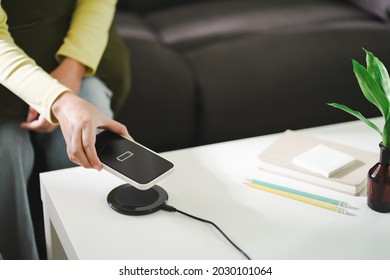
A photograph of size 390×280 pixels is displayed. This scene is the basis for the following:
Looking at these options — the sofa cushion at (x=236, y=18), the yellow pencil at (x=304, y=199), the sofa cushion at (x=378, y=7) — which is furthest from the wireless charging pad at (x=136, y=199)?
the sofa cushion at (x=378, y=7)

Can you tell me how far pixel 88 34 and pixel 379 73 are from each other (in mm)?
613

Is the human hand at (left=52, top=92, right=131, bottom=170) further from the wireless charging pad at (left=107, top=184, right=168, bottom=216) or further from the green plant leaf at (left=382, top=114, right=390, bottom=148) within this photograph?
the green plant leaf at (left=382, top=114, right=390, bottom=148)

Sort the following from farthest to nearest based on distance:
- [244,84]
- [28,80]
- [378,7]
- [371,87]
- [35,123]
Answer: [378,7], [244,84], [35,123], [28,80], [371,87]

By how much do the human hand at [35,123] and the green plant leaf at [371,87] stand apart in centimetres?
59

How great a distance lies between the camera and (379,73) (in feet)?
2.96

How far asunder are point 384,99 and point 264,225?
0.83 ft

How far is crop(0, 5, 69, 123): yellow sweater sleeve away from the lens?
0.99 meters

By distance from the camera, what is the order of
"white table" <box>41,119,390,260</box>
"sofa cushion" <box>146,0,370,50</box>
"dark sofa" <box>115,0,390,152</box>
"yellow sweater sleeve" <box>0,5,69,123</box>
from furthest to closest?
"sofa cushion" <box>146,0,370,50</box> < "dark sofa" <box>115,0,390,152</box> < "yellow sweater sleeve" <box>0,5,69,123</box> < "white table" <box>41,119,390,260</box>

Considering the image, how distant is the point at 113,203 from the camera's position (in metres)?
0.95

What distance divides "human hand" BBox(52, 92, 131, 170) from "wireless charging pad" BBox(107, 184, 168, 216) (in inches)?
2.4

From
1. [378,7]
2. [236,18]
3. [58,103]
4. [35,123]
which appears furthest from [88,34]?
[378,7]

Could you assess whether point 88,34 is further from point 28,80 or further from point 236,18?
point 236,18

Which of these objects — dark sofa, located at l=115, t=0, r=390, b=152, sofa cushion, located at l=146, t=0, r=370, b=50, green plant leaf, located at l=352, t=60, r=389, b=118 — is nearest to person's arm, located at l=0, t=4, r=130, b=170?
green plant leaf, located at l=352, t=60, r=389, b=118

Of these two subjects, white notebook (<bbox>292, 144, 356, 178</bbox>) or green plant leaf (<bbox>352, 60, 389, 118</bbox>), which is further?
white notebook (<bbox>292, 144, 356, 178</bbox>)
